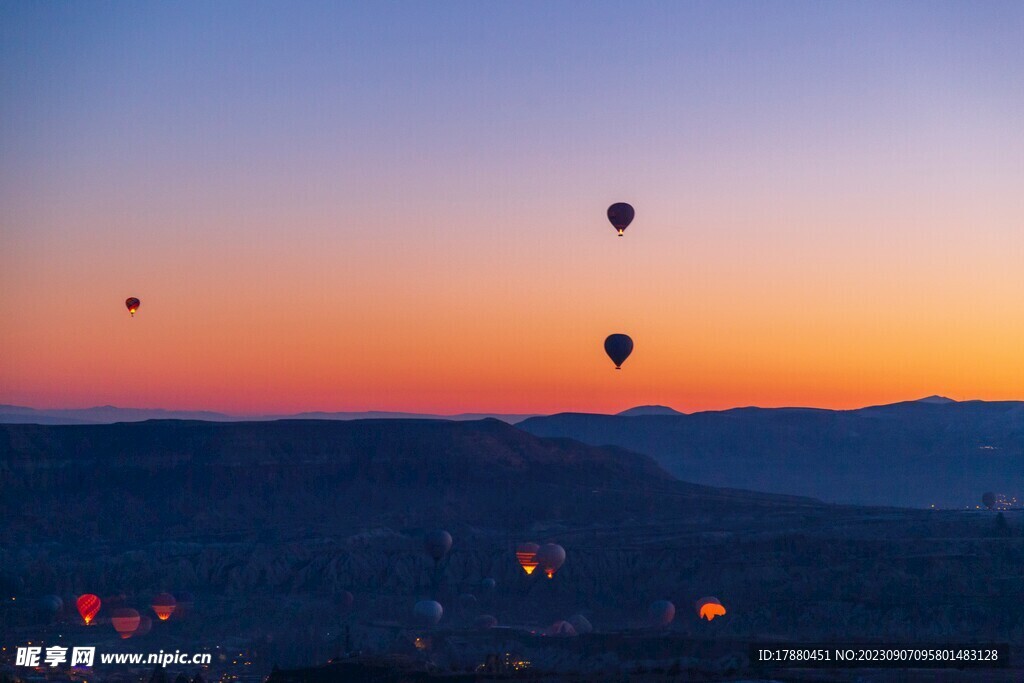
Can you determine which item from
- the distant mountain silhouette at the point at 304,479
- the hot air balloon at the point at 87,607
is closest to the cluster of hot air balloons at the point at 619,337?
the hot air balloon at the point at 87,607

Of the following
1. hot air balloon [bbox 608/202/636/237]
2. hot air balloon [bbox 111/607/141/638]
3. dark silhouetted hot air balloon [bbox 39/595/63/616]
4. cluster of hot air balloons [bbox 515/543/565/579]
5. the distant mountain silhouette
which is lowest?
hot air balloon [bbox 111/607/141/638]

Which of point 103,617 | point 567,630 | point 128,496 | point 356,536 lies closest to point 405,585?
point 356,536

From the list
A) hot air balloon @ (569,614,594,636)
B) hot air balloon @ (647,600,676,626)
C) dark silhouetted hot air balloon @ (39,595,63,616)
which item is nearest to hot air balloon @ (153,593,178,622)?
dark silhouetted hot air balloon @ (39,595,63,616)

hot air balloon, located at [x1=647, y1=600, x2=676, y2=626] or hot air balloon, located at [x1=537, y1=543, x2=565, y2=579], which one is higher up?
hot air balloon, located at [x1=537, y1=543, x2=565, y2=579]

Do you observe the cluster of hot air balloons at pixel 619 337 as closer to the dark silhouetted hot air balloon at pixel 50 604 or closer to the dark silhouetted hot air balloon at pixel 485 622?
the dark silhouetted hot air balloon at pixel 485 622

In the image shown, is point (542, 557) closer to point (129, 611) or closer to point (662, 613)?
point (662, 613)

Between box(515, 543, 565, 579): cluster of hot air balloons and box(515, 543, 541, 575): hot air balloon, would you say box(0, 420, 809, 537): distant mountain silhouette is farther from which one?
box(515, 543, 565, 579): cluster of hot air balloons

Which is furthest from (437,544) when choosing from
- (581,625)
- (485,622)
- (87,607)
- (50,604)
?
(50,604)
